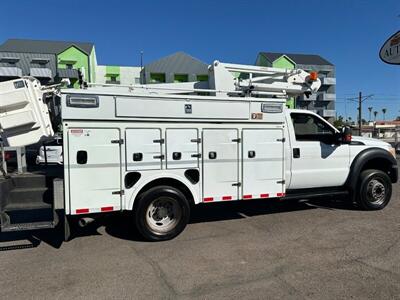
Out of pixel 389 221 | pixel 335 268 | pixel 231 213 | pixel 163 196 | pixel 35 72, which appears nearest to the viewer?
pixel 335 268

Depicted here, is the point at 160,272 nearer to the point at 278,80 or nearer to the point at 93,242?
the point at 93,242

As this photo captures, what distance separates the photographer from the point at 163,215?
18.5 ft

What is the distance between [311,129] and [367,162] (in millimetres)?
1509

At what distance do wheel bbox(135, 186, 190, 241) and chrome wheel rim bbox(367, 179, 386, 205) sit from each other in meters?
4.22

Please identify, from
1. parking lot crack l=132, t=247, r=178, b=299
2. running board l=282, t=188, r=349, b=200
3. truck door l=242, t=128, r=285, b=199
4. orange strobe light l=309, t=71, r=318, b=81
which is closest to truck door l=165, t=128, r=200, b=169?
truck door l=242, t=128, r=285, b=199

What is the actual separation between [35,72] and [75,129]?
48046mm

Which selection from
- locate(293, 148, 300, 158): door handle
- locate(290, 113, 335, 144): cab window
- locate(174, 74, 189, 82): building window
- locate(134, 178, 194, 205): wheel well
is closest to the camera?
locate(134, 178, 194, 205): wheel well

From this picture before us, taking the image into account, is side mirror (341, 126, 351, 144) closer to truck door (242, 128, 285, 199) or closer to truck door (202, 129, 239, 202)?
truck door (242, 128, 285, 199)

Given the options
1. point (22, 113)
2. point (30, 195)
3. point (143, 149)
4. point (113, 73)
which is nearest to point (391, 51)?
point (143, 149)

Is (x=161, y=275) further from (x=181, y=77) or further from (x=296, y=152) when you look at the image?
(x=181, y=77)

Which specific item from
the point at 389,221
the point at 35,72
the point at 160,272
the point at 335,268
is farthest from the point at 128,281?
the point at 35,72

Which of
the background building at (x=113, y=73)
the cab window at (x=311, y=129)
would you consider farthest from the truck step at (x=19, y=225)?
the background building at (x=113, y=73)

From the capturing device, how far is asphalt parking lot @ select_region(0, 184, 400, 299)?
3859 millimetres

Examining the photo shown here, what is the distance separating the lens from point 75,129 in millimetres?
4992
